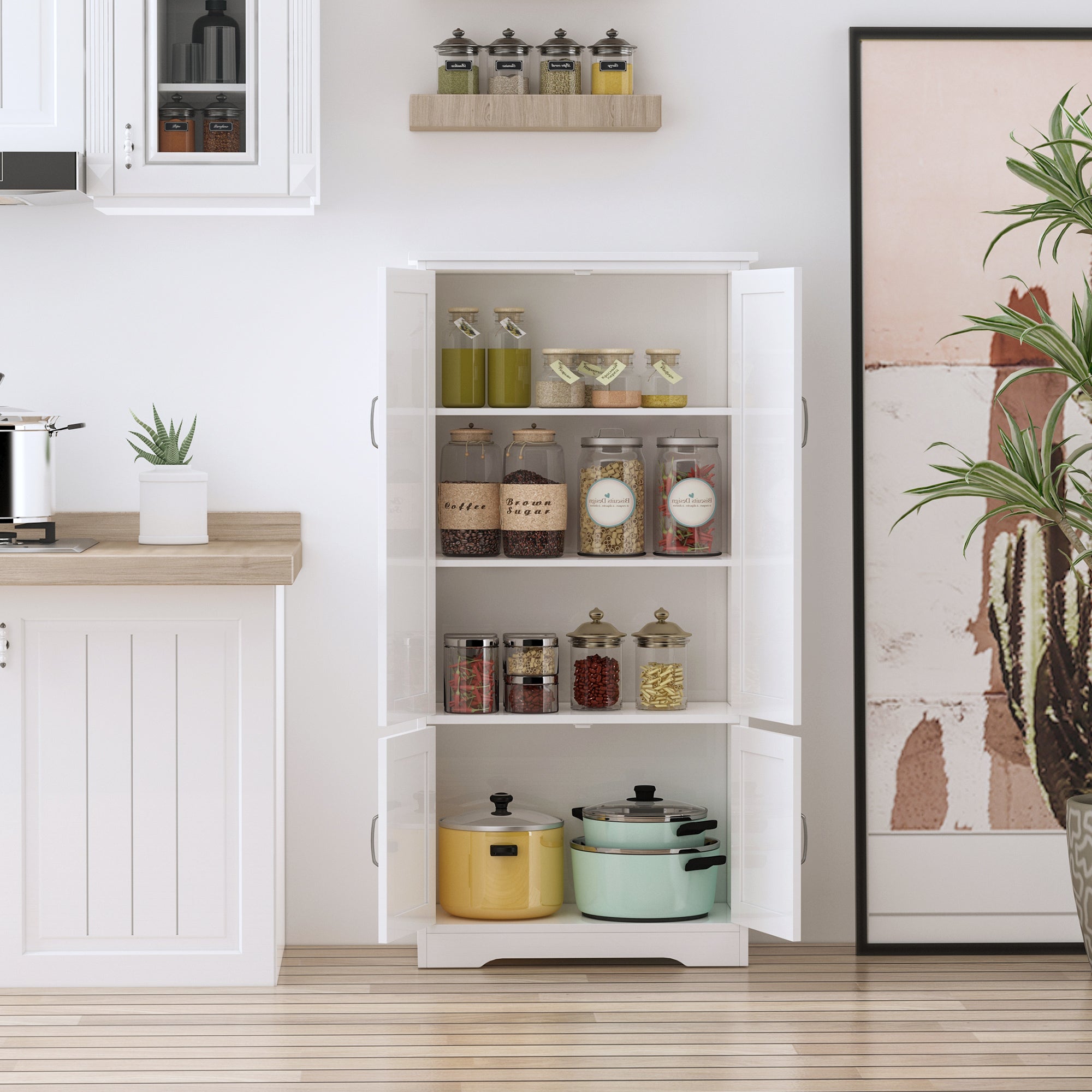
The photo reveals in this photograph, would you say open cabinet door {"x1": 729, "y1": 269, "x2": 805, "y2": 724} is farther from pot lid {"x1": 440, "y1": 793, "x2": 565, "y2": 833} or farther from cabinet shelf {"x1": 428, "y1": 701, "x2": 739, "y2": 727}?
pot lid {"x1": 440, "y1": 793, "x2": 565, "y2": 833}

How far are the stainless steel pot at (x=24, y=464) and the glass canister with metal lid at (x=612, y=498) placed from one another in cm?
121

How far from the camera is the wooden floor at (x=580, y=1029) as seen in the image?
2359mm

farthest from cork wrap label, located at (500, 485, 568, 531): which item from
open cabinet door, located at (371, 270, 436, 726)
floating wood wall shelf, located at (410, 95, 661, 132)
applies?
floating wood wall shelf, located at (410, 95, 661, 132)

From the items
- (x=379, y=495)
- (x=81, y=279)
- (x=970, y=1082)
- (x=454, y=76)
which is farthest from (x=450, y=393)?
(x=970, y=1082)

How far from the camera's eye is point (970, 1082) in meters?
2.35

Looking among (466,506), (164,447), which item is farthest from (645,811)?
(164,447)

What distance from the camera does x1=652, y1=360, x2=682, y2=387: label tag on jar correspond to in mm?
2955

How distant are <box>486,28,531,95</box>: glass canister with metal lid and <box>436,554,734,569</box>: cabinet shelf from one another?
1163 mm

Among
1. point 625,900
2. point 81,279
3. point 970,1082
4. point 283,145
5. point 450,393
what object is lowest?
point 970,1082

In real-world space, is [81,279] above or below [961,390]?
above

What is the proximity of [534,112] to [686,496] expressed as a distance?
3.38 ft

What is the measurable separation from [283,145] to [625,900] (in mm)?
1994

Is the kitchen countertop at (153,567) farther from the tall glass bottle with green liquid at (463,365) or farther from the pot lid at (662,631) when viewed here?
the pot lid at (662,631)

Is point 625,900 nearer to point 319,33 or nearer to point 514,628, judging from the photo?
point 514,628
